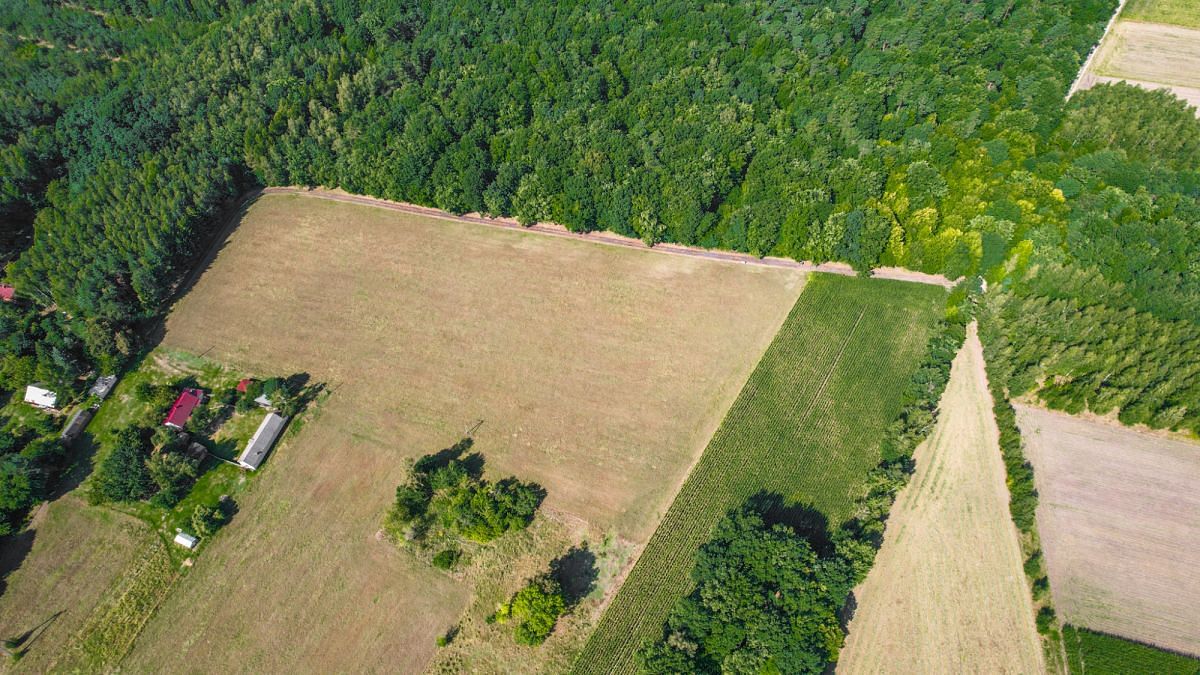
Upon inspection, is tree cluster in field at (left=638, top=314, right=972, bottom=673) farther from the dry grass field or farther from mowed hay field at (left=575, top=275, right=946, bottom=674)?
the dry grass field

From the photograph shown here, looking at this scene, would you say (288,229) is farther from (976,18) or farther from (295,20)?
(976,18)

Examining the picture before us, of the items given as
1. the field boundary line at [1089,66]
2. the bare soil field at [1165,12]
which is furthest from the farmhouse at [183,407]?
the bare soil field at [1165,12]

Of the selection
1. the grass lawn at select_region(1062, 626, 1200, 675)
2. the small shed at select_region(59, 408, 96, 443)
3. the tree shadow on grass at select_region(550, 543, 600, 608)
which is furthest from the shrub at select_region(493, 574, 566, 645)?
the small shed at select_region(59, 408, 96, 443)

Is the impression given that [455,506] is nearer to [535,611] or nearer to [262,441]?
[535,611]

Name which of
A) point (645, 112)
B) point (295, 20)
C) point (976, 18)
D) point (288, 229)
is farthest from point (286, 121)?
point (976, 18)

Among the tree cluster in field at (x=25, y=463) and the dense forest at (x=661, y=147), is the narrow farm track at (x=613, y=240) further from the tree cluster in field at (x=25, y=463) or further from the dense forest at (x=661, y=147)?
the tree cluster in field at (x=25, y=463)
